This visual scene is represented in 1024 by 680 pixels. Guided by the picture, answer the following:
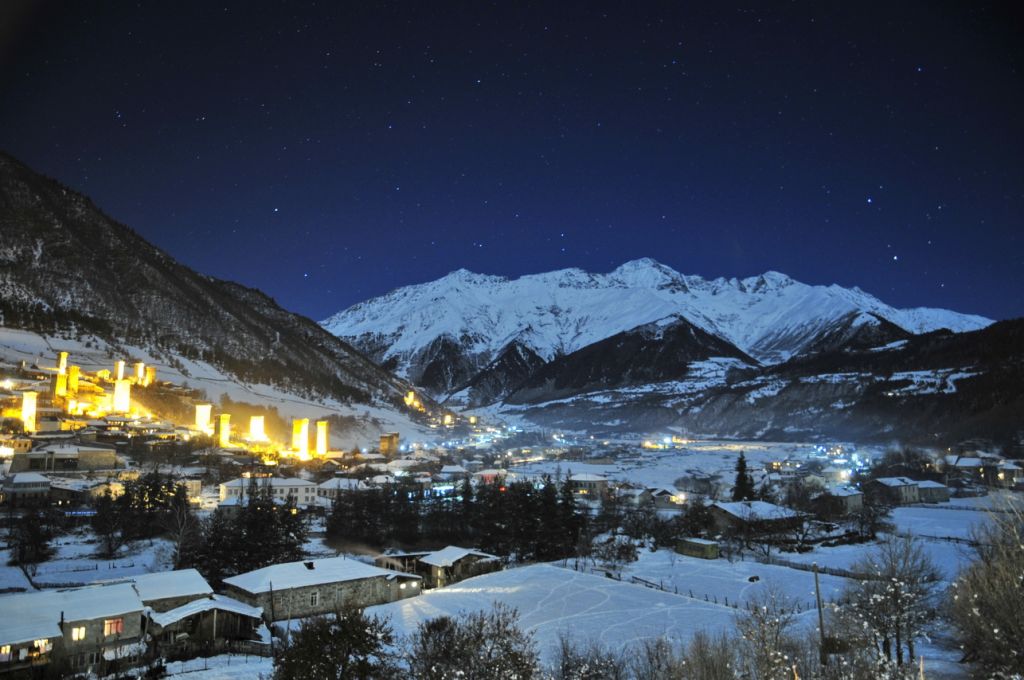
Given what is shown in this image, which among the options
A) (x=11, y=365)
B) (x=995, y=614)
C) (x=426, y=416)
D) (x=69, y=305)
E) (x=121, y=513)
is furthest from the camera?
(x=426, y=416)

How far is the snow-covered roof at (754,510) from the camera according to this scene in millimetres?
49713

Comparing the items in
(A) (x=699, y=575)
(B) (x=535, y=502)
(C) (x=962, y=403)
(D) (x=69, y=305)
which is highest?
(D) (x=69, y=305)

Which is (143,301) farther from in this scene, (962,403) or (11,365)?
(962,403)

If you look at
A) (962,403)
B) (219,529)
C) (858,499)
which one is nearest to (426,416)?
(962,403)

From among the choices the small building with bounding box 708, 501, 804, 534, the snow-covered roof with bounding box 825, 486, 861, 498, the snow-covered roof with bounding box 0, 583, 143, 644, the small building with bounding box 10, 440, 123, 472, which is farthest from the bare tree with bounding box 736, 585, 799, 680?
the small building with bounding box 10, 440, 123, 472

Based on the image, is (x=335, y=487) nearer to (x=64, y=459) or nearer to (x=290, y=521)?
(x=64, y=459)

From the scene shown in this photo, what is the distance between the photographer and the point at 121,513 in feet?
135

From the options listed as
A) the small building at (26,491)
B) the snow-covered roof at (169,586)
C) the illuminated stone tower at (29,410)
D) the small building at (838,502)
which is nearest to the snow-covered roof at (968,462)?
the small building at (838,502)

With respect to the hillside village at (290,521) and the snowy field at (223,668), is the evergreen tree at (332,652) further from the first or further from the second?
the snowy field at (223,668)

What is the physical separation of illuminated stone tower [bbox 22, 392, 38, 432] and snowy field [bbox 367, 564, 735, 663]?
57.2 meters

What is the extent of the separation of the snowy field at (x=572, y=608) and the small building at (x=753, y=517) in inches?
747

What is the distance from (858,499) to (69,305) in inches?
5321

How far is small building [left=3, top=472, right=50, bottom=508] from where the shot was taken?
44.5m

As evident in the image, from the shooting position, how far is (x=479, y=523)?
48.2m
